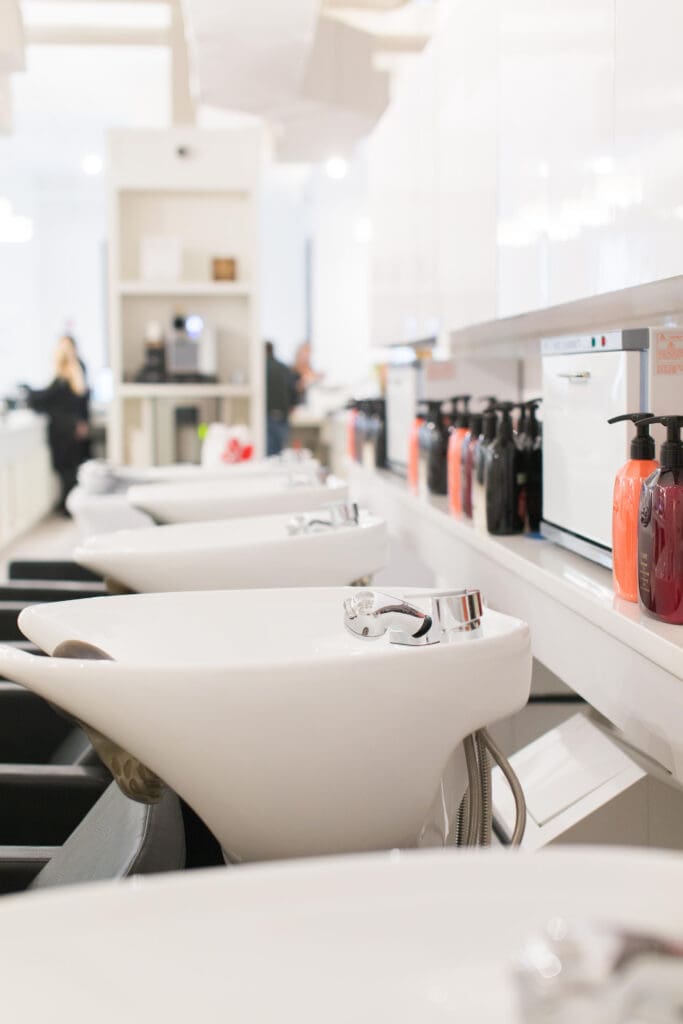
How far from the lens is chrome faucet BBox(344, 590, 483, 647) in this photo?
1.41 meters

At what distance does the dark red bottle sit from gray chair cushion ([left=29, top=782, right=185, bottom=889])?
65cm

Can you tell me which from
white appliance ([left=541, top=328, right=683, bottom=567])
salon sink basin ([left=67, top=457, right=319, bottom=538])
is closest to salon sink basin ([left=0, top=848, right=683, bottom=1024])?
white appliance ([left=541, top=328, right=683, bottom=567])

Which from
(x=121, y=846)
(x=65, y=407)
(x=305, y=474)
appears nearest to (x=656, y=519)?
(x=121, y=846)

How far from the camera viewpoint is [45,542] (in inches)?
312

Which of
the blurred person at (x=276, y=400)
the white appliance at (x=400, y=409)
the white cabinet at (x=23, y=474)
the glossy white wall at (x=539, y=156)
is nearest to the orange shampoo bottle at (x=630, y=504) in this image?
the glossy white wall at (x=539, y=156)

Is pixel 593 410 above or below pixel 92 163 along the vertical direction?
below

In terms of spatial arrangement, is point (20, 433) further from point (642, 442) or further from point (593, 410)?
point (642, 442)

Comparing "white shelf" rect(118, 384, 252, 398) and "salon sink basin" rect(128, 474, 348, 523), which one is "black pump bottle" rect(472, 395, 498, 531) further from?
"white shelf" rect(118, 384, 252, 398)

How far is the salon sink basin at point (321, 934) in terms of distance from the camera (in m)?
0.67

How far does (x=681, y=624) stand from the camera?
1451 mm

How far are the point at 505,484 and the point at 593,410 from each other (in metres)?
0.44

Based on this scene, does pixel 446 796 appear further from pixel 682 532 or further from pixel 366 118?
pixel 366 118

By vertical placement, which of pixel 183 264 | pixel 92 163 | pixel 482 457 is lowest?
pixel 482 457

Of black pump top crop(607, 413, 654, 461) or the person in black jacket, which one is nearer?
black pump top crop(607, 413, 654, 461)
